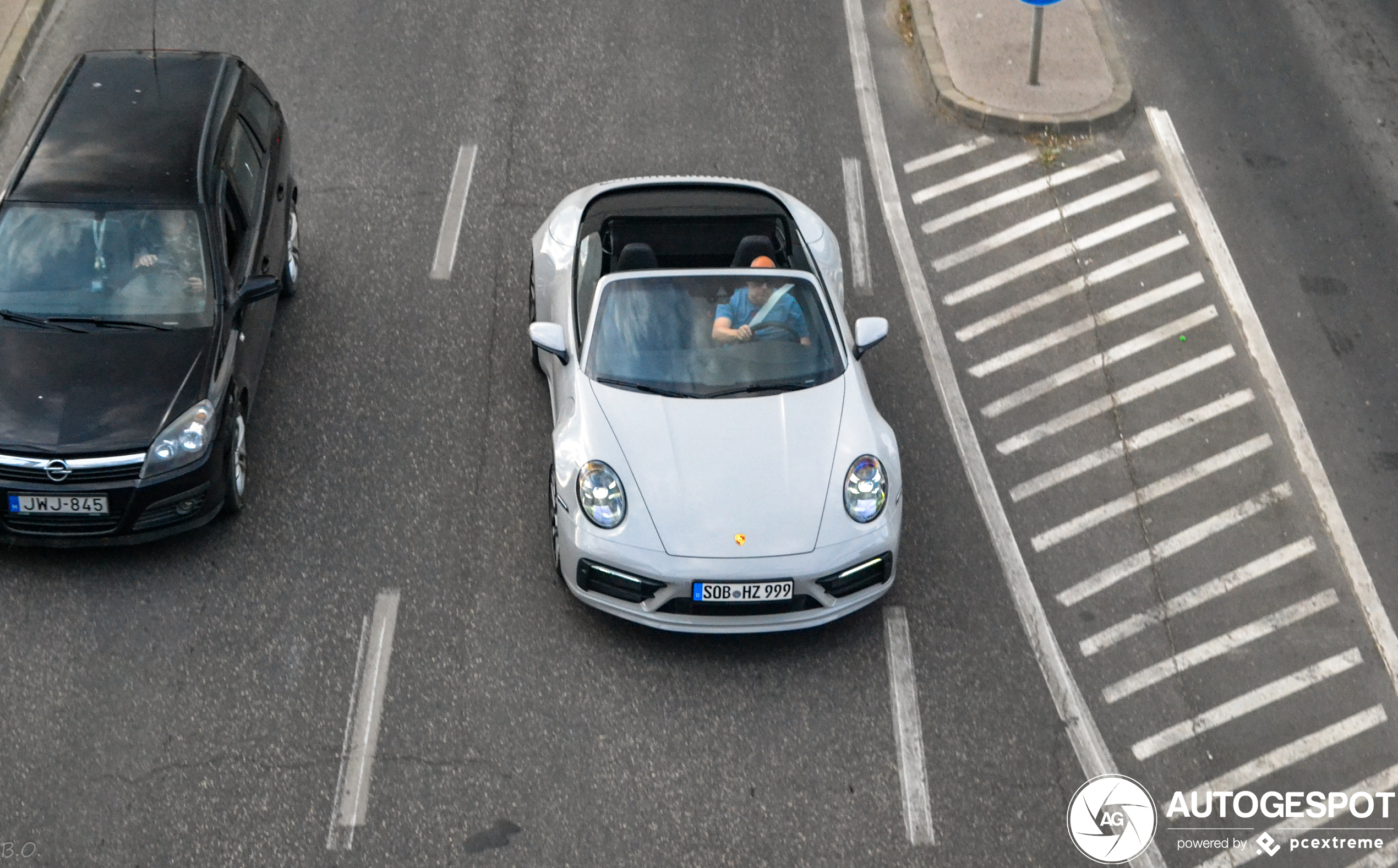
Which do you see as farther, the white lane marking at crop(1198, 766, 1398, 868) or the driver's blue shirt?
the driver's blue shirt

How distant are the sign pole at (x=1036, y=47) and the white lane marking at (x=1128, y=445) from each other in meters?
4.16

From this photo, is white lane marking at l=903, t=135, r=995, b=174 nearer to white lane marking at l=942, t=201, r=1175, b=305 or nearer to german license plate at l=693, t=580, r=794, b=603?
white lane marking at l=942, t=201, r=1175, b=305

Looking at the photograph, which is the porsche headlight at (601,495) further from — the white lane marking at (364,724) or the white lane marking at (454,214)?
the white lane marking at (454,214)

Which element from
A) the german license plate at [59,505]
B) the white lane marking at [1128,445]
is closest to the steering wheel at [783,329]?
the white lane marking at [1128,445]

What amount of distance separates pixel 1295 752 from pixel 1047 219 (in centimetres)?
528

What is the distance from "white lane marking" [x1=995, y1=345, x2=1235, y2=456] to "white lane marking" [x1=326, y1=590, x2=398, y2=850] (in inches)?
164

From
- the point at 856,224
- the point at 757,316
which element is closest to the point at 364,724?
the point at 757,316

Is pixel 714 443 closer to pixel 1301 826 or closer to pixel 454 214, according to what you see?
pixel 1301 826

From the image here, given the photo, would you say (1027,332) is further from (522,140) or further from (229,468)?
(229,468)

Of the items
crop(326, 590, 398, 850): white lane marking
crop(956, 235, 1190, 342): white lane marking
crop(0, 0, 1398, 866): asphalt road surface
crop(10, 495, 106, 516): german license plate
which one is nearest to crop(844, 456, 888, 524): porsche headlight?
crop(0, 0, 1398, 866): asphalt road surface

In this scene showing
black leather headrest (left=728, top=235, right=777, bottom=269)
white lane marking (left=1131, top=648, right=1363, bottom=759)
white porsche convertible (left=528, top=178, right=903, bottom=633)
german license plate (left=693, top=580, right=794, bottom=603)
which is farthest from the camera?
black leather headrest (left=728, top=235, right=777, bottom=269)

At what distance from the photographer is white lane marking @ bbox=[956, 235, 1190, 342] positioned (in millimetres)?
10867

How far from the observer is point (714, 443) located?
8.23 metres

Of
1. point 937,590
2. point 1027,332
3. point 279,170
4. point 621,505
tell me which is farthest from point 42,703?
point 1027,332
